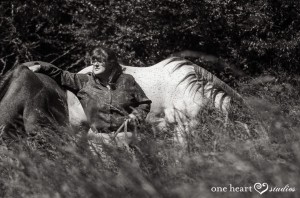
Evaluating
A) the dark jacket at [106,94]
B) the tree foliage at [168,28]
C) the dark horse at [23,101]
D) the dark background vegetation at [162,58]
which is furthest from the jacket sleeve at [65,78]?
the tree foliage at [168,28]

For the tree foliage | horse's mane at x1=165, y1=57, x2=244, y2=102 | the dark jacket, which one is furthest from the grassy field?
the tree foliage

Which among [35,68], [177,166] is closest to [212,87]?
[35,68]

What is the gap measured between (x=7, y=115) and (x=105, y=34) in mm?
3364

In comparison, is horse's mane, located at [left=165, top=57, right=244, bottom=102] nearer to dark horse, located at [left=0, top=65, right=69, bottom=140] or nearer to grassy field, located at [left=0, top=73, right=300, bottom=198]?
dark horse, located at [left=0, top=65, right=69, bottom=140]

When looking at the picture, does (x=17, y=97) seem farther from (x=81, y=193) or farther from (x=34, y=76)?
(x=81, y=193)

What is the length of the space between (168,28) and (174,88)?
1.95 metres

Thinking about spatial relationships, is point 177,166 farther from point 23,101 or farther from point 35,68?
point 35,68

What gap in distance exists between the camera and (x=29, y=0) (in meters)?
8.57

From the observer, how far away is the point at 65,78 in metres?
5.41

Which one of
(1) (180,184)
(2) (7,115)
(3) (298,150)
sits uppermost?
(3) (298,150)

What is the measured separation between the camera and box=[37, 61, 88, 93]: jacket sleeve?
539 cm

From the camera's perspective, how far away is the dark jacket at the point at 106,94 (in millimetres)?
5074

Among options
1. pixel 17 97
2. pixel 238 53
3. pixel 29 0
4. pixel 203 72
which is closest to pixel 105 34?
pixel 29 0

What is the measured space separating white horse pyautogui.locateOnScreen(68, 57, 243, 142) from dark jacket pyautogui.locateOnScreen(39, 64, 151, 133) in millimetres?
408
